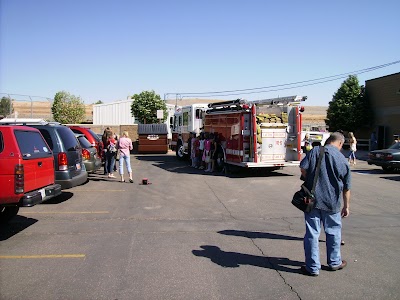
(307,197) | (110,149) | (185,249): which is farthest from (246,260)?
(110,149)

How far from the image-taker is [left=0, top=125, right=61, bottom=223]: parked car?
598 centimetres

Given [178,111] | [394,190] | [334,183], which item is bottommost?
[394,190]

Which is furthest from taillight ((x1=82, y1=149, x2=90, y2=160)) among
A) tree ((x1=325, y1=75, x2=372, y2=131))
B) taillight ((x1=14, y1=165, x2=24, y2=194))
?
tree ((x1=325, y1=75, x2=372, y2=131))

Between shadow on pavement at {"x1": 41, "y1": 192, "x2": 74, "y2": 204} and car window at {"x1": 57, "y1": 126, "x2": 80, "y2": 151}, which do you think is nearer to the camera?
car window at {"x1": 57, "y1": 126, "x2": 80, "y2": 151}

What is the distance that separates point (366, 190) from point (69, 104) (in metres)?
40.6

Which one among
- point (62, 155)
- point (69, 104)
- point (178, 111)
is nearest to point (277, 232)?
point (62, 155)

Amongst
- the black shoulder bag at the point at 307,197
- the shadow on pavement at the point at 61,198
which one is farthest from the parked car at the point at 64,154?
the black shoulder bag at the point at 307,197

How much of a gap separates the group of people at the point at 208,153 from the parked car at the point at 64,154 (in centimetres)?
782

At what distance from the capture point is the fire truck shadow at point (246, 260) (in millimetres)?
5211

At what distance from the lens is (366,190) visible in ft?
39.3

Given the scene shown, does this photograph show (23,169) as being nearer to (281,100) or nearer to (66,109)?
(281,100)

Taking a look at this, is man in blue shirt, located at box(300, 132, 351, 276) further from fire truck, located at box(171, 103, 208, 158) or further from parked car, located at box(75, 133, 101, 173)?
fire truck, located at box(171, 103, 208, 158)

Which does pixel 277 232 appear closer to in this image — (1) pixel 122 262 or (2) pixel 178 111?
(1) pixel 122 262

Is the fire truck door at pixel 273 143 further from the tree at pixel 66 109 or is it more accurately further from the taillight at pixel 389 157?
the tree at pixel 66 109
